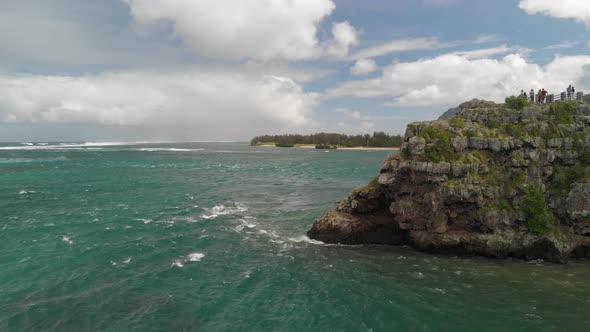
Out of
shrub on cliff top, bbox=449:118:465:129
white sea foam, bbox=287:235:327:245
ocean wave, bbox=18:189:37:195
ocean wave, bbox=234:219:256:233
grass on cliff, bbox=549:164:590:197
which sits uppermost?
shrub on cliff top, bbox=449:118:465:129

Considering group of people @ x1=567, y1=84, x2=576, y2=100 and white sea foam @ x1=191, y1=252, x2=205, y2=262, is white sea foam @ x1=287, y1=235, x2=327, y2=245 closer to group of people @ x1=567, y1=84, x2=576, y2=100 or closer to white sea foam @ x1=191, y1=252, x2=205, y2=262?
white sea foam @ x1=191, y1=252, x2=205, y2=262

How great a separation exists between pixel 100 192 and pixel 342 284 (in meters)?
57.6

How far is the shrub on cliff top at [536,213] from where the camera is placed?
31062 mm

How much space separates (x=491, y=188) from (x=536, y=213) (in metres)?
4.22

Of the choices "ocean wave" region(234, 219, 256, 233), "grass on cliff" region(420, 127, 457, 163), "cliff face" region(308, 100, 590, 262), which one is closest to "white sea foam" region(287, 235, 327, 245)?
"cliff face" region(308, 100, 590, 262)

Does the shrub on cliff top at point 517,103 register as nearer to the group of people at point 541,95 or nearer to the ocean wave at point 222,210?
the group of people at point 541,95

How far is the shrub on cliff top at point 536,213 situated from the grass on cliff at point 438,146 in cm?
746

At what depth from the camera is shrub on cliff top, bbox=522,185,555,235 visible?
31062 mm

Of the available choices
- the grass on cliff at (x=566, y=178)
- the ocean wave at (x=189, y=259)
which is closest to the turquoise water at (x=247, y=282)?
the ocean wave at (x=189, y=259)

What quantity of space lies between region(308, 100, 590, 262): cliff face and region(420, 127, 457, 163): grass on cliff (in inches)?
3.7

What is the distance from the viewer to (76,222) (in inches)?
1767

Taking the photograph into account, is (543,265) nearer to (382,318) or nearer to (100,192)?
(382,318)

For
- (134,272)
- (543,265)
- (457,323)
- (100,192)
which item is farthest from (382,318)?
(100,192)

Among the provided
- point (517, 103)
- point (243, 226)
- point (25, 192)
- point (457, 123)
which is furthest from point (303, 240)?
point (25, 192)
